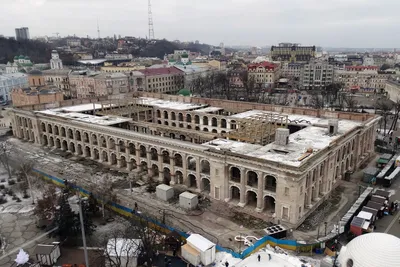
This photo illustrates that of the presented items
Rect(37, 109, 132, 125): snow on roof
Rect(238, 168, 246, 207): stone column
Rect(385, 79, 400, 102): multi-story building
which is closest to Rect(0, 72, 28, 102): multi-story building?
Rect(37, 109, 132, 125): snow on roof

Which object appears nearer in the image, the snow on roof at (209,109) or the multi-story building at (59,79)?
the snow on roof at (209,109)

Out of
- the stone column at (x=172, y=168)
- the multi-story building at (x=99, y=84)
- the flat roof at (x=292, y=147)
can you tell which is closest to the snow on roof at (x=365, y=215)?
the flat roof at (x=292, y=147)

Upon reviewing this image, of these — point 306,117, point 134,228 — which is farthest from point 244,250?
point 306,117

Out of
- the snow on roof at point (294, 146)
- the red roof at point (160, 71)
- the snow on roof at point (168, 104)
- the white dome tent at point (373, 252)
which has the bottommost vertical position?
the white dome tent at point (373, 252)

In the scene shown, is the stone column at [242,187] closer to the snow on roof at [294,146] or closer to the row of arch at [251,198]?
the row of arch at [251,198]

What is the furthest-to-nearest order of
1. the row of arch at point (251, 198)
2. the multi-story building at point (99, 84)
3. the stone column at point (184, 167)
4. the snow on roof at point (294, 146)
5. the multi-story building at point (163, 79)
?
the multi-story building at point (163, 79) → the multi-story building at point (99, 84) → the stone column at point (184, 167) → the row of arch at point (251, 198) → the snow on roof at point (294, 146)

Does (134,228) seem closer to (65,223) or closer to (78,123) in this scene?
(65,223)

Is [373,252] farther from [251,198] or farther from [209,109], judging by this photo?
[209,109]
